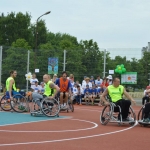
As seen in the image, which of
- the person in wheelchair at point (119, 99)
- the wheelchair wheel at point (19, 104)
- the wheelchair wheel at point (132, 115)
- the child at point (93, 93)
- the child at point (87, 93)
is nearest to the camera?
the person in wheelchair at point (119, 99)

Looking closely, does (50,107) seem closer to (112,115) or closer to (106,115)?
(106,115)

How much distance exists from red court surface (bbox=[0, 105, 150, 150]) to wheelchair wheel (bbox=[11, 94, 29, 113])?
3.93 m

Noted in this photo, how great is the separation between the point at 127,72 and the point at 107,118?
41.9 feet

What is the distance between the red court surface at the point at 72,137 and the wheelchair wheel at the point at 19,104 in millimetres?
3931

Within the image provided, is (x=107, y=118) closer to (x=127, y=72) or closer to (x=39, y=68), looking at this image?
(x=127, y=72)

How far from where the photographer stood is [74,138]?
9.30 m

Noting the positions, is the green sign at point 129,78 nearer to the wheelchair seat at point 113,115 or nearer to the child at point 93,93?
the child at point 93,93

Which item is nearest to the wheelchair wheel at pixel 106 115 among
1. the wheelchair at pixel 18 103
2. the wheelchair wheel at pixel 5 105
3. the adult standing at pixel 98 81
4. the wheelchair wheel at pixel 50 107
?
the wheelchair wheel at pixel 50 107

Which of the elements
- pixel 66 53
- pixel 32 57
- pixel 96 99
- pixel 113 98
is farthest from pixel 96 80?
pixel 113 98

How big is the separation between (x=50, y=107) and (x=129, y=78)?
1097 cm

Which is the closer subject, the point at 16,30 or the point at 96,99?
the point at 96,99

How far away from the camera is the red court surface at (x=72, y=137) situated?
8203mm

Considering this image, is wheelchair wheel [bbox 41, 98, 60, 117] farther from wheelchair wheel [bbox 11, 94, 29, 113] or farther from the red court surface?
the red court surface

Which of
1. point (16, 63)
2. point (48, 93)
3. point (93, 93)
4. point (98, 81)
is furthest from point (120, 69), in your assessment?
point (48, 93)
